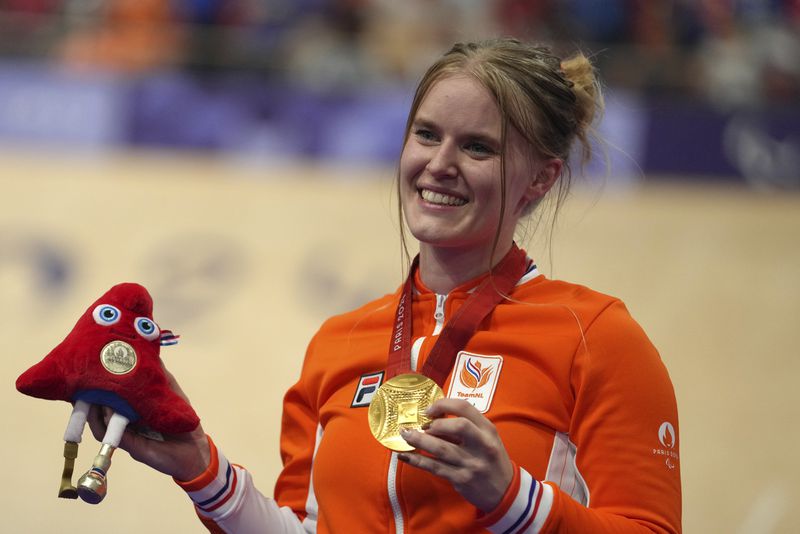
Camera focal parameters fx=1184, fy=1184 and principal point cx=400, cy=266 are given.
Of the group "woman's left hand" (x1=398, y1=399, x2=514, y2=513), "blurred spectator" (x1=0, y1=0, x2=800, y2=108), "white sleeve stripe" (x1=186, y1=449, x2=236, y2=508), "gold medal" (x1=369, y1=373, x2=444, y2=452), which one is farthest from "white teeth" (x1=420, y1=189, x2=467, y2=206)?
"blurred spectator" (x1=0, y1=0, x2=800, y2=108)

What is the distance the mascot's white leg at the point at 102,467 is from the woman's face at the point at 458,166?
22.3 inches

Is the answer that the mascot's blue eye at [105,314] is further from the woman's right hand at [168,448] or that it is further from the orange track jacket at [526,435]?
the orange track jacket at [526,435]

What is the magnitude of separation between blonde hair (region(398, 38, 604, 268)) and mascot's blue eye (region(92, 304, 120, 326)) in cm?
Answer: 57

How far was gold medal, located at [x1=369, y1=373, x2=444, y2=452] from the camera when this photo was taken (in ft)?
5.74

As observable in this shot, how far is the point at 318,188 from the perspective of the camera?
6.65m

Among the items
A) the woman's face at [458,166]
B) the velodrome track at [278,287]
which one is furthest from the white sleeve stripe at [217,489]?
the velodrome track at [278,287]

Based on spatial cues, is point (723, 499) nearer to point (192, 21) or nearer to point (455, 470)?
point (455, 470)

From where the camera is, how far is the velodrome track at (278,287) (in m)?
4.95

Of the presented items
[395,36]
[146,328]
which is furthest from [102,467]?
[395,36]

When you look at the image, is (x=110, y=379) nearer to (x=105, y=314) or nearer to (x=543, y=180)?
(x=105, y=314)

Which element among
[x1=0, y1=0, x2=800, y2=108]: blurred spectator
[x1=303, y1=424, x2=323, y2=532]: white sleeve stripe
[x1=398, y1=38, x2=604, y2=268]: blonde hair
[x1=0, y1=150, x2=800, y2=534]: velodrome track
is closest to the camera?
[x1=398, y1=38, x2=604, y2=268]: blonde hair

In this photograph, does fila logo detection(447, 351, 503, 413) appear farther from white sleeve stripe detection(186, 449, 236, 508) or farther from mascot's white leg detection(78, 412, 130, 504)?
mascot's white leg detection(78, 412, 130, 504)

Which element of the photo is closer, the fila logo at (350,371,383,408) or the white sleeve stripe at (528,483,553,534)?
the white sleeve stripe at (528,483,553,534)

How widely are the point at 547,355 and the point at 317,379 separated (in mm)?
477
